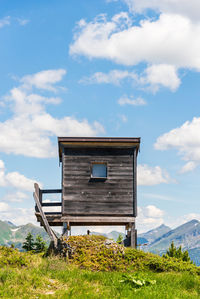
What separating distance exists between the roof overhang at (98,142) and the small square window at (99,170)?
120cm

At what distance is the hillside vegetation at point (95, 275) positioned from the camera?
1046 centimetres

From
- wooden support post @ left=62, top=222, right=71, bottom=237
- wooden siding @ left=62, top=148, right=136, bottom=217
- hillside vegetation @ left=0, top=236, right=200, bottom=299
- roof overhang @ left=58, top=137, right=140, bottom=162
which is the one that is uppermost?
roof overhang @ left=58, top=137, right=140, bottom=162

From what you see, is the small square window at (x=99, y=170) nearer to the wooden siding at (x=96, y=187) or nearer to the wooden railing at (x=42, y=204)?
the wooden siding at (x=96, y=187)

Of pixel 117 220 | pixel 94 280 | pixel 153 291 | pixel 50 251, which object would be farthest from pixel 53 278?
pixel 117 220

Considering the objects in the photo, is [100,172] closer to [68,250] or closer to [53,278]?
[68,250]

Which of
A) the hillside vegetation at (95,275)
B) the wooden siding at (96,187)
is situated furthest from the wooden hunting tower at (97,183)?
the hillside vegetation at (95,275)

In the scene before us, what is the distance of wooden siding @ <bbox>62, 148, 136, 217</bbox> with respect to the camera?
2119 cm

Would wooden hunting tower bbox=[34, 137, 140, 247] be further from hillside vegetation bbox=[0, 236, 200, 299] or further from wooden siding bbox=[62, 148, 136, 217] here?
hillside vegetation bbox=[0, 236, 200, 299]

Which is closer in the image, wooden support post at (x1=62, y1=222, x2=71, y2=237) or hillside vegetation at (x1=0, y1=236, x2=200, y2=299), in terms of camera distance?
hillside vegetation at (x1=0, y1=236, x2=200, y2=299)

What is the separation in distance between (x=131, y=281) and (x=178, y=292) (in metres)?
1.47

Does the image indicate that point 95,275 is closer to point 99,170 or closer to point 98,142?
point 99,170

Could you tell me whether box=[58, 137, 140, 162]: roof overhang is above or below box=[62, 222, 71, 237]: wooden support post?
above

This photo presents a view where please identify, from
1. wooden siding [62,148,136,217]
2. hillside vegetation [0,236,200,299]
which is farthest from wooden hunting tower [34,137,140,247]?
hillside vegetation [0,236,200,299]

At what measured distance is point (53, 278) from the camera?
11.9m
